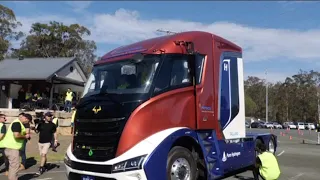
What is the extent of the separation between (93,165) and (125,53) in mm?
2396

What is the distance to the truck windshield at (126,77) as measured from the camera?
280 inches

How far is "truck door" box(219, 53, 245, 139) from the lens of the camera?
28.5 feet

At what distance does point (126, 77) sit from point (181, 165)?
197cm

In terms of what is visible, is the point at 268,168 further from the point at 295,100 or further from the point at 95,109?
the point at 295,100

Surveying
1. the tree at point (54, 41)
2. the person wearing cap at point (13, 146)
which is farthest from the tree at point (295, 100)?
the person wearing cap at point (13, 146)

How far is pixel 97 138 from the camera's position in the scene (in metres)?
7.00

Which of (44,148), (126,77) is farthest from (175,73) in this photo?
(44,148)

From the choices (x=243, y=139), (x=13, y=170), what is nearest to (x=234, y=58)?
(x=243, y=139)

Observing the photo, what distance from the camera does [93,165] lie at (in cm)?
688

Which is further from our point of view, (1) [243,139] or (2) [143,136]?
(1) [243,139]

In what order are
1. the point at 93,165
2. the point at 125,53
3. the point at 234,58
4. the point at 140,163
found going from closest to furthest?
the point at 140,163 → the point at 93,165 → the point at 125,53 → the point at 234,58

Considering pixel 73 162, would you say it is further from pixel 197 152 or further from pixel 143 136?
pixel 197 152

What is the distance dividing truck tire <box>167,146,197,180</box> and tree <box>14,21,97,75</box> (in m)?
56.3

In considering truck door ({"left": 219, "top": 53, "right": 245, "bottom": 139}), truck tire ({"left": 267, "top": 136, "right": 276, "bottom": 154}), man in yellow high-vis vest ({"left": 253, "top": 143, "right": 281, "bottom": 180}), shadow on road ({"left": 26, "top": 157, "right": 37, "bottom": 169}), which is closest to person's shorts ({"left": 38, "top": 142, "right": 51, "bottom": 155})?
shadow on road ({"left": 26, "top": 157, "right": 37, "bottom": 169})
